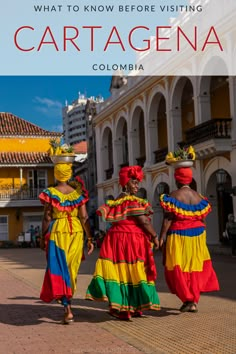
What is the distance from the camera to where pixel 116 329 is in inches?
248

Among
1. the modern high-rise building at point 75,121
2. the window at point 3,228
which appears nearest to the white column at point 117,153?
the window at point 3,228

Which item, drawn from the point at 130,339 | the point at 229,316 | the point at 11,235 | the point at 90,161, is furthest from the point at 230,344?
the point at 90,161

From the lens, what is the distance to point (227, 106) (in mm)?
22375

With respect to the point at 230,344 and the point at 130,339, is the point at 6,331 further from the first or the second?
the point at 230,344

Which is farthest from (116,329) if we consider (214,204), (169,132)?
(169,132)

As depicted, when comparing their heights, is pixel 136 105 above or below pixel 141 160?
above

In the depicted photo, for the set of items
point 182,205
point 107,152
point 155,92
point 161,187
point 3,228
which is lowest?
point 182,205

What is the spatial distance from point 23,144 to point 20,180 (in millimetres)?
3133

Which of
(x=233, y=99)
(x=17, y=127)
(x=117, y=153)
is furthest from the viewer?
(x=17, y=127)

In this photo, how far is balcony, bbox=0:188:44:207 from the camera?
1582 inches

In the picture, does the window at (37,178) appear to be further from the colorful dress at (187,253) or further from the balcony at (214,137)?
the colorful dress at (187,253)

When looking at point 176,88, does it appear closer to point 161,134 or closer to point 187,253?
point 161,134

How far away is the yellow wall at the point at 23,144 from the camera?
42.4 meters

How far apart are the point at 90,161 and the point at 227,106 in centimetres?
2831
